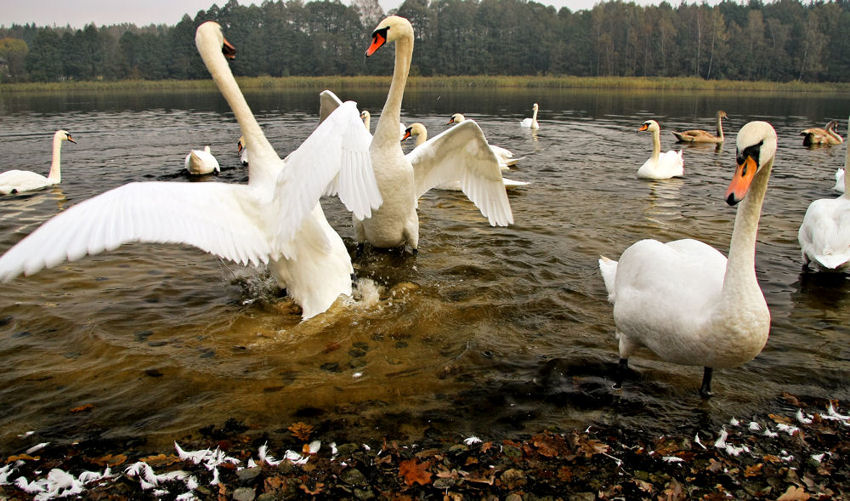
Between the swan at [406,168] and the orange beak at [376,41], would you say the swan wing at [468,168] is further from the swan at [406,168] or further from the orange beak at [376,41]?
the orange beak at [376,41]

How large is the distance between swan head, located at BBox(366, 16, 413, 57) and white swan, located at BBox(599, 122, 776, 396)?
3206 mm

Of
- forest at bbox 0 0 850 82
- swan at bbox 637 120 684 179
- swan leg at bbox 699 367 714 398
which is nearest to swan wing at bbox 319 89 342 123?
swan leg at bbox 699 367 714 398

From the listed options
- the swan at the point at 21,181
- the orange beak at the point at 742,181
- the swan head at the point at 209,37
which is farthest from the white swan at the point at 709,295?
the swan at the point at 21,181

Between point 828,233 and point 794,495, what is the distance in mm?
3850

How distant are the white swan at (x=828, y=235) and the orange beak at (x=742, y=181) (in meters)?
3.29

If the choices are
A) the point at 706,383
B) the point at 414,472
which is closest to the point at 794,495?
the point at 706,383

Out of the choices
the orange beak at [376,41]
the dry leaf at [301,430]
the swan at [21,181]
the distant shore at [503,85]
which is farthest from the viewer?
the distant shore at [503,85]

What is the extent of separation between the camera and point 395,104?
5.50 metres

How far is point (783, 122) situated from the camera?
2220cm

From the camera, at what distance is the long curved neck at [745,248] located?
2.86 metres

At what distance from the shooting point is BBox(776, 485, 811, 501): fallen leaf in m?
2.55

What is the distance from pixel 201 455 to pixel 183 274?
3.44m

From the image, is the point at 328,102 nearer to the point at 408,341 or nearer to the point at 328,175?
the point at 408,341

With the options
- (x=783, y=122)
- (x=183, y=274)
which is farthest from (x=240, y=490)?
(x=783, y=122)
